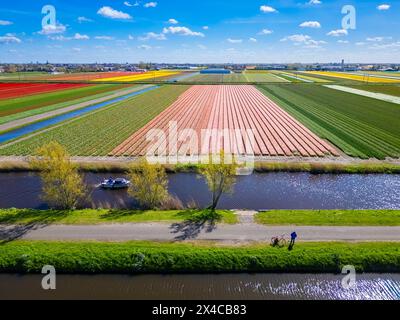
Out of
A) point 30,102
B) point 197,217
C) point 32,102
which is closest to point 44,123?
point 32,102

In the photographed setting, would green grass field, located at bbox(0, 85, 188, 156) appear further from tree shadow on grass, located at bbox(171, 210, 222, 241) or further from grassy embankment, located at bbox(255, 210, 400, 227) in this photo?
grassy embankment, located at bbox(255, 210, 400, 227)

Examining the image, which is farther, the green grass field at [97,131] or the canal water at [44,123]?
the canal water at [44,123]

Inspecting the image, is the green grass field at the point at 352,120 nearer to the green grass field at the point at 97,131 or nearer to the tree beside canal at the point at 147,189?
the tree beside canal at the point at 147,189

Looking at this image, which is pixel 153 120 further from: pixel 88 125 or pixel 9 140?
pixel 9 140

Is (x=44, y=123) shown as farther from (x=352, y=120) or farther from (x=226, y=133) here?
(x=352, y=120)

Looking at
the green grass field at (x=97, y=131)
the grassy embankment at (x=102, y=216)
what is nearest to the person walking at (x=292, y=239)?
the grassy embankment at (x=102, y=216)

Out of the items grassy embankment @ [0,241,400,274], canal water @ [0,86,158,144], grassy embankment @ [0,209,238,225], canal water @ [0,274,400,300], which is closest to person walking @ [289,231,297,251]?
grassy embankment @ [0,241,400,274]
